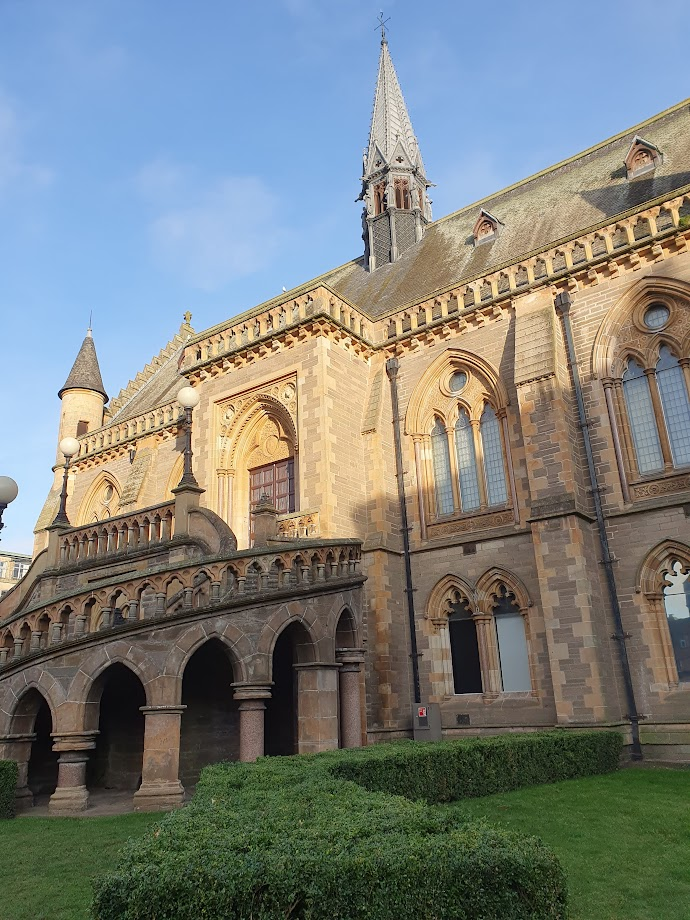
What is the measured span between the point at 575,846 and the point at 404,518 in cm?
1325

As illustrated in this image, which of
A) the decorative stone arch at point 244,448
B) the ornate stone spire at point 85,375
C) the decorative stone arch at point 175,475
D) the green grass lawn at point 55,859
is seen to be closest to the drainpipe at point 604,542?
the decorative stone arch at point 244,448

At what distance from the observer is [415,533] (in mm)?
20406

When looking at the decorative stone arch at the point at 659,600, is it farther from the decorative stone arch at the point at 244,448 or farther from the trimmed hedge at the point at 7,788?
the trimmed hedge at the point at 7,788

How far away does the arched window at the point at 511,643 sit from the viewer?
17828mm

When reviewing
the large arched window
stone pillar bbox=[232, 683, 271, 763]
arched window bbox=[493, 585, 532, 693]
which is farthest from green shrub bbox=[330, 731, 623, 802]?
the large arched window

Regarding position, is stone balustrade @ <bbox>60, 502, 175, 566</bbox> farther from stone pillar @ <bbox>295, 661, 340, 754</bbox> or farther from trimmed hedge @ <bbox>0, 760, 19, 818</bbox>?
trimmed hedge @ <bbox>0, 760, 19, 818</bbox>

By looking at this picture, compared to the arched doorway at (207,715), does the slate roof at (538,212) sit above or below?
above

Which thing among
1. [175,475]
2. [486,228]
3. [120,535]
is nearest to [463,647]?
[120,535]

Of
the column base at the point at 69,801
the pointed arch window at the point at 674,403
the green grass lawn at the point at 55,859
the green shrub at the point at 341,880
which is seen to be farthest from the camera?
the pointed arch window at the point at 674,403

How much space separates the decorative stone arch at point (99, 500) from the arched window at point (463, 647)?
58.3ft

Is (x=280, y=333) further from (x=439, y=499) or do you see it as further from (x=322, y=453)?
(x=439, y=499)

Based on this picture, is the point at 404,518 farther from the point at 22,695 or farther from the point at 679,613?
the point at 22,695

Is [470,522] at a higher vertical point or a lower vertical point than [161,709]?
higher

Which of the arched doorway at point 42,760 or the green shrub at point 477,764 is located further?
the arched doorway at point 42,760
